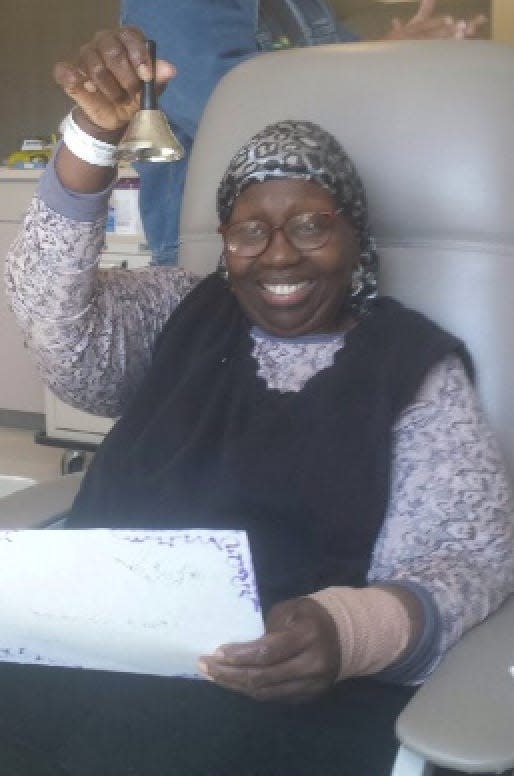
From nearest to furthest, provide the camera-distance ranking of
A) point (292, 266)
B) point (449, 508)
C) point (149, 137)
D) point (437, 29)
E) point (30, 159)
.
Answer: point (149, 137), point (449, 508), point (292, 266), point (437, 29), point (30, 159)

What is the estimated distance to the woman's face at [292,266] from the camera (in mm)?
1235

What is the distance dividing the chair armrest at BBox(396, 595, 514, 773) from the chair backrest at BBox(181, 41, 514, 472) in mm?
388

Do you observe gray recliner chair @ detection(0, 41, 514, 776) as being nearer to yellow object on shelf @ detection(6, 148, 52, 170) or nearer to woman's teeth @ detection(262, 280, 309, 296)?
woman's teeth @ detection(262, 280, 309, 296)

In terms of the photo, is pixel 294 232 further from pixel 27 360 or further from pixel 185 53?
pixel 27 360

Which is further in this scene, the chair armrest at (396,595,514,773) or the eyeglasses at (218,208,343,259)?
the eyeglasses at (218,208,343,259)

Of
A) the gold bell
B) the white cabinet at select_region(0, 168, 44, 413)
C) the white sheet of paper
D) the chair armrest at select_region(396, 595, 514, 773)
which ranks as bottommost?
the white cabinet at select_region(0, 168, 44, 413)

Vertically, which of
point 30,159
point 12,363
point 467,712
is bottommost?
point 12,363

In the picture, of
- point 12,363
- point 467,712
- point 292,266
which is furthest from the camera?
point 12,363

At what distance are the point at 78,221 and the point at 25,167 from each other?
214cm

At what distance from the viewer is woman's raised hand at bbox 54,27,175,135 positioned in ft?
3.42

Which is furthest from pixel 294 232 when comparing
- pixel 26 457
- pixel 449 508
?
pixel 26 457

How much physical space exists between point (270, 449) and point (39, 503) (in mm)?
313

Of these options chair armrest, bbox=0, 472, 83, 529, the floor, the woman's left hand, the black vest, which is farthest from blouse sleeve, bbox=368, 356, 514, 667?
the floor

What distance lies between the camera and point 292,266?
123cm
